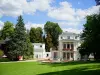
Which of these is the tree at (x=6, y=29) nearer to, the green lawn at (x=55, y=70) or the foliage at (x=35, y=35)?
the foliage at (x=35, y=35)

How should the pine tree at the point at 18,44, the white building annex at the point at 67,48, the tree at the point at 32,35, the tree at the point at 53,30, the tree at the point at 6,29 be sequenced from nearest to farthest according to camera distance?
1. the pine tree at the point at 18,44
2. the white building annex at the point at 67,48
3. the tree at the point at 6,29
4. the tree at the point at 32,35
5. the tree at the point at 53,30

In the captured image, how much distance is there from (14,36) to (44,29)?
163 ft

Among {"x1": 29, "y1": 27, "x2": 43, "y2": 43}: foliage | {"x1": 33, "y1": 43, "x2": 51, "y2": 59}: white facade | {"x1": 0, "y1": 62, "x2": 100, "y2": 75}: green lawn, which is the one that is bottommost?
{"x1": 0, "y1": 62, "x2": 100, "y2": 75}: green lawn

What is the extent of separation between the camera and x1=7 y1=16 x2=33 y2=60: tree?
231 ft

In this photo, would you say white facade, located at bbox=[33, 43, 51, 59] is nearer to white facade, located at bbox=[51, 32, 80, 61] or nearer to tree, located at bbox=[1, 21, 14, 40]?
white facade, located at bbox=[51, 32, 80, 61]

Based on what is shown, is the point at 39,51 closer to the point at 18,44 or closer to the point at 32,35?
the point at 32,35

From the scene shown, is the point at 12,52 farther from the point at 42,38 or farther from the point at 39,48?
the point at 42,38

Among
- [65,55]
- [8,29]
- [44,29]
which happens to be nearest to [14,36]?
[65,55]

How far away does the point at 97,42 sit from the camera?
29.7 m

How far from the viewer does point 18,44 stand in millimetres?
71188

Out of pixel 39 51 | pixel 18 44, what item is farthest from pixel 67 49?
pixel 39 51

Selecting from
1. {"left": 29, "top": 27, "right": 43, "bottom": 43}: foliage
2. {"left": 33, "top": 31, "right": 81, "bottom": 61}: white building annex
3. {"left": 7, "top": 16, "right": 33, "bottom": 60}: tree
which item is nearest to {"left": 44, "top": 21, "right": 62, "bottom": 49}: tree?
{"left": 29, "top": 27, "right": 43, "bottom": 43}: foliage

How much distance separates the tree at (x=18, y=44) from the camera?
70.5 metres

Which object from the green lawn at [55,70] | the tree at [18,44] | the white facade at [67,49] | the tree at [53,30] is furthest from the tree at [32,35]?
the green lawn at [55,70]
